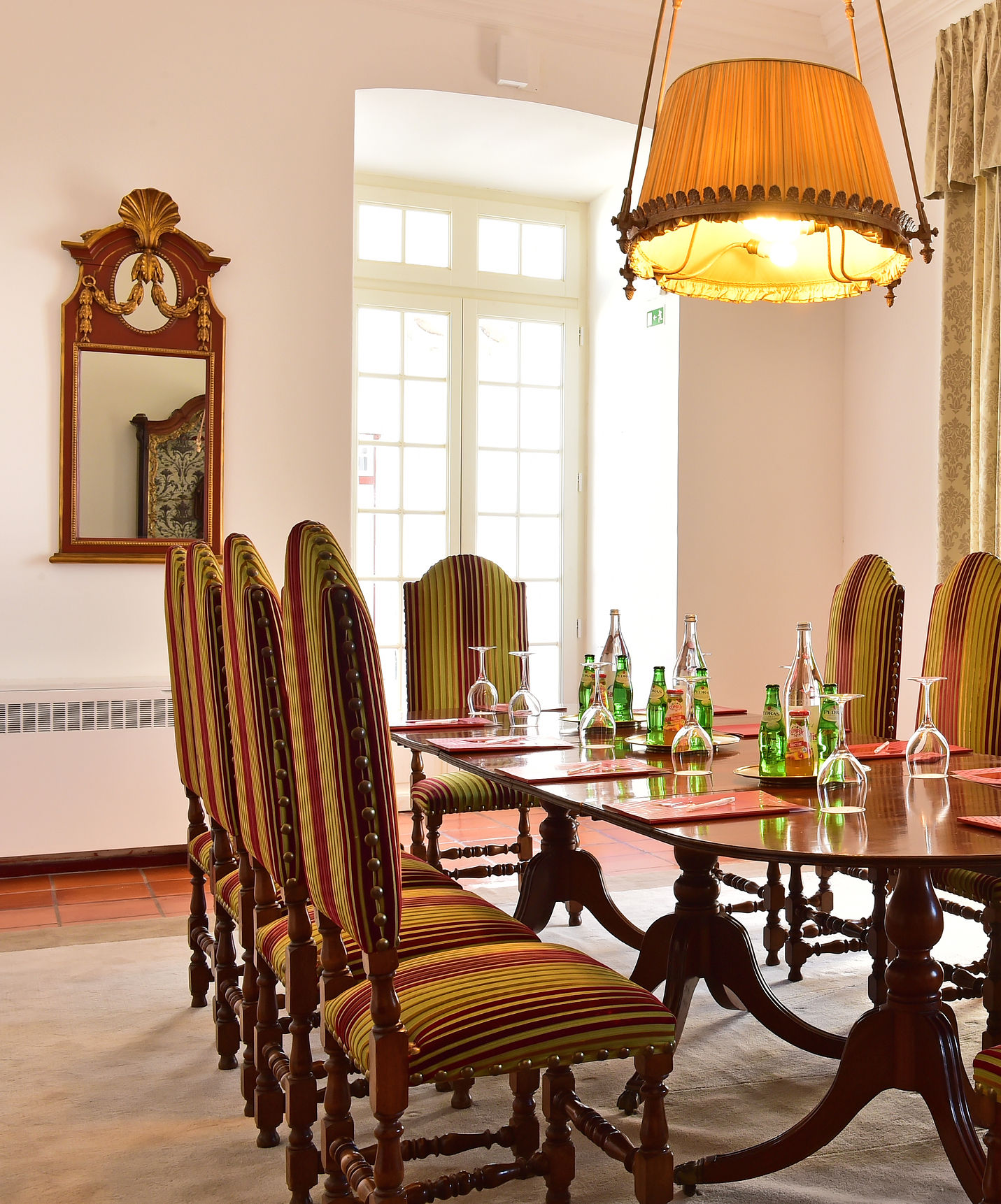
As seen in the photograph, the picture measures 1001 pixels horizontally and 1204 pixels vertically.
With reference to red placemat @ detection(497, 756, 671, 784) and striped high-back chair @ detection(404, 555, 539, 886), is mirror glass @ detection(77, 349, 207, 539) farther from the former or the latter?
red placemat @ detection(497, 756, 671, 784)

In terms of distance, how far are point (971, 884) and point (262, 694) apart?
1.64 metres

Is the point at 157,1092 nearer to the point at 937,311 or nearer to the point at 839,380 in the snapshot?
the point at 937,311

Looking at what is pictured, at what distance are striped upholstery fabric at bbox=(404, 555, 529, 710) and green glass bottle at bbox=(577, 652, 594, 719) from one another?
0.79 metres

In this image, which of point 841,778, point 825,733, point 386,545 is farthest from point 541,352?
point 841,778

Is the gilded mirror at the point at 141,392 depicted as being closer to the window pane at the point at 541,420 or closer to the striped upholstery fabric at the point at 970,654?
the window pane at the point at 541,420

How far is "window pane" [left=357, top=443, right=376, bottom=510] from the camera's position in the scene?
584 centimetres

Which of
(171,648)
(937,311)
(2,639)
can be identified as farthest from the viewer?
(937,311)

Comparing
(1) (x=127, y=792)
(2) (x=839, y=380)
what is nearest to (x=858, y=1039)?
(1) (x=127, y=792)

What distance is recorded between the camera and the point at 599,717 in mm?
2934

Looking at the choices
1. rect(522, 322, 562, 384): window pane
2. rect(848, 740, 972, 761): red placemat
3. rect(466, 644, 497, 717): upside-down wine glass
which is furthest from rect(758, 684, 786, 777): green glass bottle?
rect(522, 322, 562, 384): window pane

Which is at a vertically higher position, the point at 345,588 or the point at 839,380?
the point at 839,380

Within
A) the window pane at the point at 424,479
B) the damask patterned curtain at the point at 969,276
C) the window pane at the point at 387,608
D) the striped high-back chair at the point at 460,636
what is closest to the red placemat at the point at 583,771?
Result: the striped high-back chair at the point at 460,636

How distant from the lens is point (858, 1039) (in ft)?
6.91

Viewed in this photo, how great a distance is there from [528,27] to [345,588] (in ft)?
14.2
